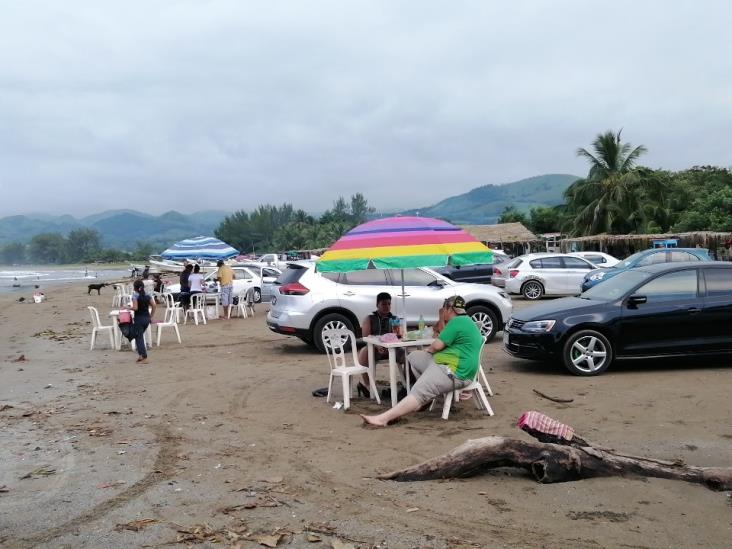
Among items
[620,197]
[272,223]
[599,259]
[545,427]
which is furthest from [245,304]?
[272,223]

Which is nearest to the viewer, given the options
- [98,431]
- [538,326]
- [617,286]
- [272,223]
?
[98,431]

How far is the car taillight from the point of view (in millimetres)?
11523

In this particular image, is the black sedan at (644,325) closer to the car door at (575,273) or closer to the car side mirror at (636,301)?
the car side mirror at (636,301)

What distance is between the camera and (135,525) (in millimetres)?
4383

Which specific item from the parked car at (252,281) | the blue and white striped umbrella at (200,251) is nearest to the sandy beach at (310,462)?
the parked car at (252,281)

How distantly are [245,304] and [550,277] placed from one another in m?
9.51

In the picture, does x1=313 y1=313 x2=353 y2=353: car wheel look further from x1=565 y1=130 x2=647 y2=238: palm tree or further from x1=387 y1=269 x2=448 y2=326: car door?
x1=565 y1=130 x2=647 y2=238: palm tree

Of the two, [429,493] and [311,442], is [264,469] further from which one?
[429,493]

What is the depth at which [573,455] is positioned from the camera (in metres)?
5.00

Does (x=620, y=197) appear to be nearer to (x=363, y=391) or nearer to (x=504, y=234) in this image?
(x=504, y=234)

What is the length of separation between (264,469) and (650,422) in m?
3.87

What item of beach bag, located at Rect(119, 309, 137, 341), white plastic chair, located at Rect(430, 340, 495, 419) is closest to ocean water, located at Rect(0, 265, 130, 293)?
beach bag, located at Rect(119, 309, 137, 341)

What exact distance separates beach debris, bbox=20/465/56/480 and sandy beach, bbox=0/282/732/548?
2cm

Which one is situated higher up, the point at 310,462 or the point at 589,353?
the point at 589,353
